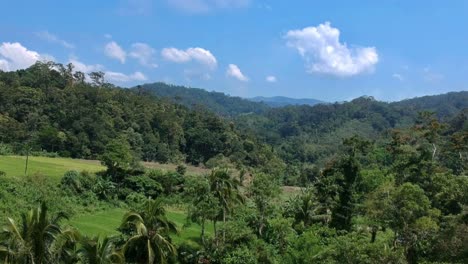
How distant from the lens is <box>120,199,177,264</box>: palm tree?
28375mm

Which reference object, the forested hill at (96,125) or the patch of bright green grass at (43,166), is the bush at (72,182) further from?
the forested hill at (96,125)

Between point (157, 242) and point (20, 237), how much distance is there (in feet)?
27.8

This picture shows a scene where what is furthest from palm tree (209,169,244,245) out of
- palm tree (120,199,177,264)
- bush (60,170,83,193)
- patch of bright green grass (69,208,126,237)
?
bush (60,170,83,193)

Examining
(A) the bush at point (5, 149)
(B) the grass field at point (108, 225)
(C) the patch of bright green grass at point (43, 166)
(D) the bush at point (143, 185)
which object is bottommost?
(B) the grass field at point (108, 225)

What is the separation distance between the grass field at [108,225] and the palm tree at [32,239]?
1800 cm

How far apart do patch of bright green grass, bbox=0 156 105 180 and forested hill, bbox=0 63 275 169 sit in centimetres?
689

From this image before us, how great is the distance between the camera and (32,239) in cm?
2253

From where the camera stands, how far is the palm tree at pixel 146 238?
28375mm

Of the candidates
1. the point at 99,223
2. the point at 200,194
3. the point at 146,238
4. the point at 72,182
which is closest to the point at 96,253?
the point at 146,238

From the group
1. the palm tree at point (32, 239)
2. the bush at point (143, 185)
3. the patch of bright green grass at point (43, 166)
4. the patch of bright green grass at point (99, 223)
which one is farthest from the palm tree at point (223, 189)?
the patch of bright green grass at point (43, 166)

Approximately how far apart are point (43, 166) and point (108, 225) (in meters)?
20.6

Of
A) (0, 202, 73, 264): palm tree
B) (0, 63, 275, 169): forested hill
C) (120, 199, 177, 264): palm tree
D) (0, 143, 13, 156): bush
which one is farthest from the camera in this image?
(0, 63, 275, 169): forested hill

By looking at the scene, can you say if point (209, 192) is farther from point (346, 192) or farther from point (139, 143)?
point (139, 143)

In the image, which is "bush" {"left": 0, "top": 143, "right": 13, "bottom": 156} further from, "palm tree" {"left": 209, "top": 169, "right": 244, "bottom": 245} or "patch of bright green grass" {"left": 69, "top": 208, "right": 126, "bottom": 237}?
"palm tree" {"left": 209, "top": 169, "right": 244, "bottom": 245}
